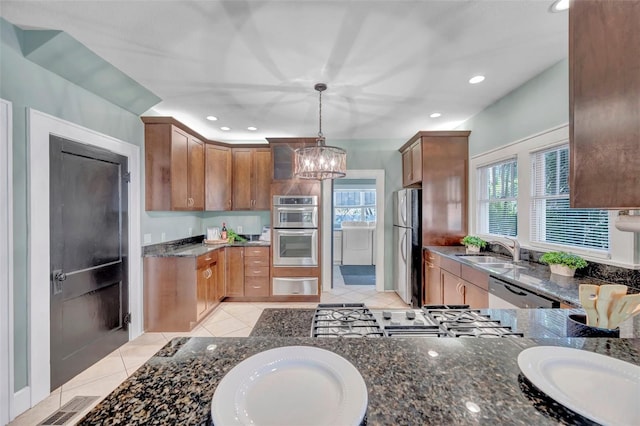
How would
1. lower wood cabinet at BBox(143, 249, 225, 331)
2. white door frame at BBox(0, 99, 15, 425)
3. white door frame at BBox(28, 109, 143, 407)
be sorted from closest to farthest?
white door frame at BBox(0, 99, 15, 425)
white door frame at BBox(28, 109, 143, 407)
lower wood cabinet at BBox(143, 249, 225, 331)

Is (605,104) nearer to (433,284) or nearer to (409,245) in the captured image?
(433,284)

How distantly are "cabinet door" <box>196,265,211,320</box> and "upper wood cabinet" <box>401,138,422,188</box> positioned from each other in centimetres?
309

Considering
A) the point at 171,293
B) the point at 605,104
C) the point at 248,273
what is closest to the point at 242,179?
the point at 248,273

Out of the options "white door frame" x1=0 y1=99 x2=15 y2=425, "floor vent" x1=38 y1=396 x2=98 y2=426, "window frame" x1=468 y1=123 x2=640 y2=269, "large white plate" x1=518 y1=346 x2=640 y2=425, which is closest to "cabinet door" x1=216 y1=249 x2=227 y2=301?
"floor vent" x1=38 y1=396 x2=98 y2=426

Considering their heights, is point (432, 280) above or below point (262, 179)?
below

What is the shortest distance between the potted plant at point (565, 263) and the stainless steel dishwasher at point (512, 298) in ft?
1.47

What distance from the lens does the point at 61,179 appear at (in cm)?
212

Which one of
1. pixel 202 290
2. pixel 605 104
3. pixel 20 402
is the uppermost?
pixel 605 104

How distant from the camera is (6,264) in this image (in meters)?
1.74

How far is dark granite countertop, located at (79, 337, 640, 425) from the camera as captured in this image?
563 mm

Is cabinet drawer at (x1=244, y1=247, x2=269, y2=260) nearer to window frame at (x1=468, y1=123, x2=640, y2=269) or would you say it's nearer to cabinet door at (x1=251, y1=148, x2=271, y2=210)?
cabinet door at (x1=251, y1=148, x2=271, y2=210)

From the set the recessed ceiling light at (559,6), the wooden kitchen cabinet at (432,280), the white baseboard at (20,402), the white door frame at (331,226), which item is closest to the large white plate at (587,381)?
the recessed ceiling light at (559,6)

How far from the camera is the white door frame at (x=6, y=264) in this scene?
5.62 ft

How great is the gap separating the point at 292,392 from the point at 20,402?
Answer: 249 cm
